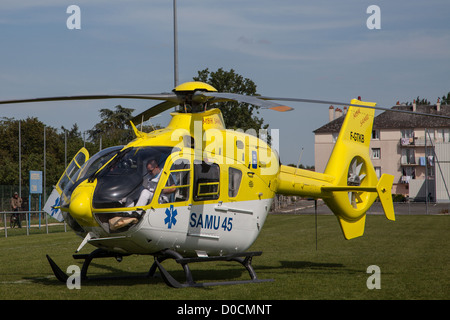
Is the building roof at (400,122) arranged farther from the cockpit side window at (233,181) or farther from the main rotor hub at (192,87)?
the main rotor hub at (192,87)

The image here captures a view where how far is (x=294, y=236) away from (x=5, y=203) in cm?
2154

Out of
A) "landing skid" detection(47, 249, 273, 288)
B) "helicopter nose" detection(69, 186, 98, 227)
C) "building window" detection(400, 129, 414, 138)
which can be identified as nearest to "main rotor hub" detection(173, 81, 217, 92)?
"helicopter nose" detection(69, 186, 98, 227)

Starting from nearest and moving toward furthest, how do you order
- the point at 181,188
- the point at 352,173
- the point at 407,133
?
the point at 181,188, the point at 352,173, the point at 407,133

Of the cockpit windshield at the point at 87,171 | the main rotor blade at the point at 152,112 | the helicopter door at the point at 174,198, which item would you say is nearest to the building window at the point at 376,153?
the main rotor blade at the point at 152,112

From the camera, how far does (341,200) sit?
601 inches

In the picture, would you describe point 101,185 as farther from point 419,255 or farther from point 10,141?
point 10,141

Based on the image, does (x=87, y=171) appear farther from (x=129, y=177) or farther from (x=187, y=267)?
(x=187, y=267)

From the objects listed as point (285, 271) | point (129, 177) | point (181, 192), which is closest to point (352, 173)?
point (285, 271)

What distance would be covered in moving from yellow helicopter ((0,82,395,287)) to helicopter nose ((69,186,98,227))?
0.06 feet

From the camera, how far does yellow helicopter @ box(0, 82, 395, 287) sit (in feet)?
35.0

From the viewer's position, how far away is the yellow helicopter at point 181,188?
1067cm

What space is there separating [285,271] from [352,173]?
11.2ft

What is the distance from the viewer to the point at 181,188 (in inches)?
448
